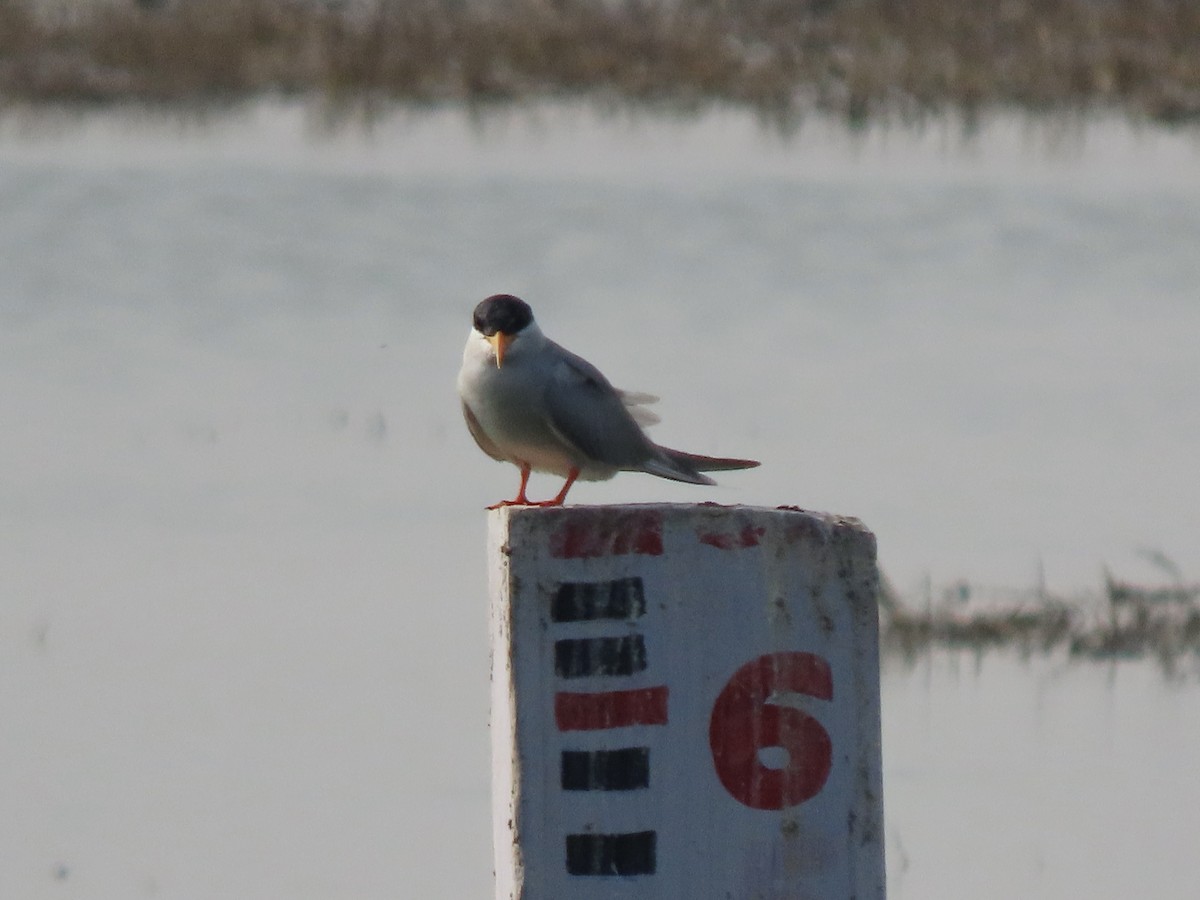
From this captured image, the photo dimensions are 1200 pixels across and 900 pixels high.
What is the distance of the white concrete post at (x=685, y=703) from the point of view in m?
3.23

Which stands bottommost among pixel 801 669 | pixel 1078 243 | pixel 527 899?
pixel 527 899

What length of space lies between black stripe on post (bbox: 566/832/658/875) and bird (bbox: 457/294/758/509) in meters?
1.69

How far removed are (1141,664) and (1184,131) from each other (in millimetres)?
7785

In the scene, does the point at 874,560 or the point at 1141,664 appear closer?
the point at 874,560

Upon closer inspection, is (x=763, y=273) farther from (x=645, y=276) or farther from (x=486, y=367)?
(x=486, y=367)

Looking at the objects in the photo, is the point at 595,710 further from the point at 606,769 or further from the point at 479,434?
the point at 479,434

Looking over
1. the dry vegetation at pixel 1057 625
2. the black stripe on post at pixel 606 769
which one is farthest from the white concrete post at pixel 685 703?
the dry vegetation at pixel 1057 625

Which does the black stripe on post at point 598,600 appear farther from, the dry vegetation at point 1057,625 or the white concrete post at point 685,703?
the dry vegetation at point 1057,625

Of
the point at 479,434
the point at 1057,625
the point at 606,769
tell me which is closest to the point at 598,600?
the point at 606,769

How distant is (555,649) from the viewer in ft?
10.6

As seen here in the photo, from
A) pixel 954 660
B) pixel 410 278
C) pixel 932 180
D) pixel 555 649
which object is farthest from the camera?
pixel 932 180

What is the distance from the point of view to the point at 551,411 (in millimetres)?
4953

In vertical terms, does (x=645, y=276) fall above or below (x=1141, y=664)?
above

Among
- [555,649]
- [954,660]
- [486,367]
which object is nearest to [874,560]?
[555,649]
